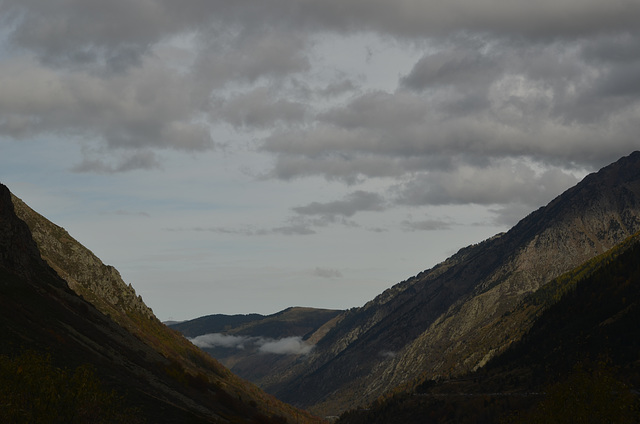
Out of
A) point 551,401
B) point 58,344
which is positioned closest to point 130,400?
point 58,344

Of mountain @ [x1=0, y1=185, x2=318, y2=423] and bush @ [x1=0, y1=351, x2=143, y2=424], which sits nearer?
bush @ [x1=0, y1=351, x2=143, y2=424]

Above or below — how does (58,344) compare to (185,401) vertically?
above

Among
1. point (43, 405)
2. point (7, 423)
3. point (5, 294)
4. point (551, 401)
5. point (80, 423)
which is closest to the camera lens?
point (7, 423)

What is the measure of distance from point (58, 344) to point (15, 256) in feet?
155

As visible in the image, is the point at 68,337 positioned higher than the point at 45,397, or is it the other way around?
the point at 68,337

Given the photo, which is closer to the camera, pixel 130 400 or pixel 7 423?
pixel 7 423

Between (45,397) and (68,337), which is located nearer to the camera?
(45,397)

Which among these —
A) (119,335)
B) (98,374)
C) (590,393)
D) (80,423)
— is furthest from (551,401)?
(119,335)

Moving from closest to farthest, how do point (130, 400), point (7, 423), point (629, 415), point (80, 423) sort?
point (7, 423), point (80, 423), point (629, 415), point (130, 400)

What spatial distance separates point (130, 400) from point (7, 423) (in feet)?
206

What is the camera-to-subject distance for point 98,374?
131m

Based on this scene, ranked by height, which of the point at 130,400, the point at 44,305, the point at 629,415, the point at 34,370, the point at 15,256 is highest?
the point at 15,256

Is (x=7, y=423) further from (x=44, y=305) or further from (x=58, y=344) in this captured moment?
(x=44, y=305)

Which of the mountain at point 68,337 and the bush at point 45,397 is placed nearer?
the bush at point 45,397
